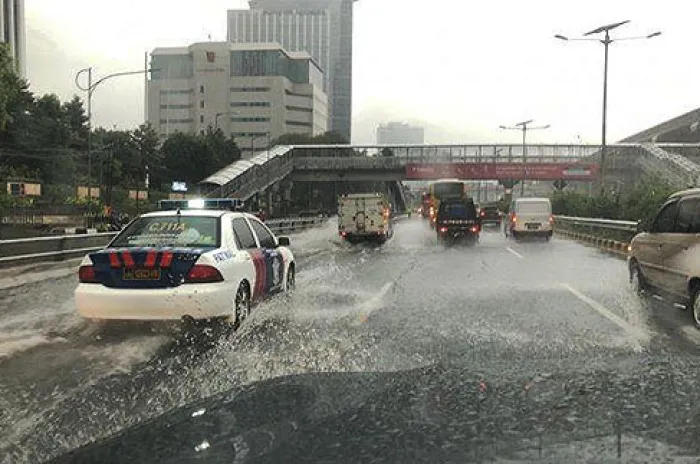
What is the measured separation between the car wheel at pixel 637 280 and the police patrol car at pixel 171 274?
20.9 feet

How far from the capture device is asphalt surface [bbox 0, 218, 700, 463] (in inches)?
171

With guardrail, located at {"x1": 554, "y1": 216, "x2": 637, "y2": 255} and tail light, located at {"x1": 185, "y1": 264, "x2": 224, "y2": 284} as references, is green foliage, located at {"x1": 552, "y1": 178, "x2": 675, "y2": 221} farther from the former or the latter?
tail light, located at {"x1": 185, "y1": 264, "x2": 224, "y2": 284}

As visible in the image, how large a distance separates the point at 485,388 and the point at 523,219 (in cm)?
2778

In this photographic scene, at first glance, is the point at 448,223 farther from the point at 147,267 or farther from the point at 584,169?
the point at 584,169

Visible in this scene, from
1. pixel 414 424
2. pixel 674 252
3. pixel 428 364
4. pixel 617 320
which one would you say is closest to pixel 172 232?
pixel 428 364

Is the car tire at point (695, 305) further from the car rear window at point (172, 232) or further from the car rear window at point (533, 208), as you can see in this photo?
the car rear window at point (533, 208)

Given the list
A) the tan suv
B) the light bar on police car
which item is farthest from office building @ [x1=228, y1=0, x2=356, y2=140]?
the tan suv

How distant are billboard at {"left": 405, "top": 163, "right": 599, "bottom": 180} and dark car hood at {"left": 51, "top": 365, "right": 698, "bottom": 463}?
6780cm

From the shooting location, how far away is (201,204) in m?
12.1

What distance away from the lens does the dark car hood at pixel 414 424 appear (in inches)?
155

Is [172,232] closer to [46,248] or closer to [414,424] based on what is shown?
[414,424]

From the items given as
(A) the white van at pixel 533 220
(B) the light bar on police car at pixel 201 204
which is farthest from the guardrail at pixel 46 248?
(A) the white van at pixel 533 220

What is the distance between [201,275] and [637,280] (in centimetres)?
755

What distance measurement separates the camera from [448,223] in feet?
104
